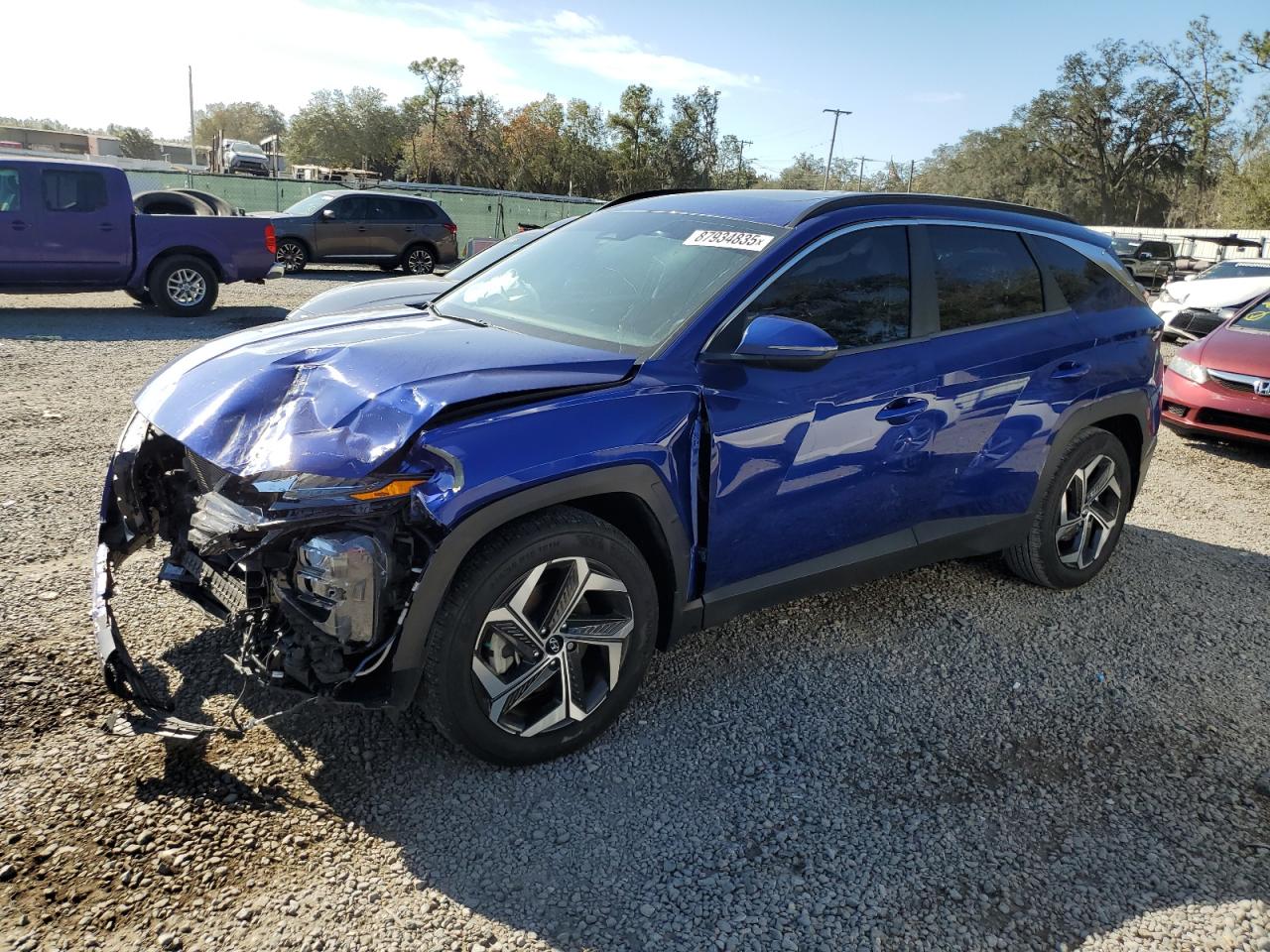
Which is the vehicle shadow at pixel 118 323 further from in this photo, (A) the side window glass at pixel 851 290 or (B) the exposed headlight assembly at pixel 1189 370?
(B) the exposed headlight assembly at pixel 1189 370

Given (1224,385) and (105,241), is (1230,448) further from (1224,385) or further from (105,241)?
(105,241)

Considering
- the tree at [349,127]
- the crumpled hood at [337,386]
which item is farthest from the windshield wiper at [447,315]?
the tree at [349,127]

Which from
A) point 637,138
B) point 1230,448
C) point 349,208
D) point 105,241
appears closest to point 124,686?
point 1230,448

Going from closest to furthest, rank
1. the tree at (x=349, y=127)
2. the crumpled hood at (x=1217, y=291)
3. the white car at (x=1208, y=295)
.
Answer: the white car at (x=1208, y=295), the crumpled hood at (x=1217, y=291), the tree at (x=349, y=127)

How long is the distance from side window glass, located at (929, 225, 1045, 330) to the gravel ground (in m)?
1.42

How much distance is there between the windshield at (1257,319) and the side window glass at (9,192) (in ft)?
43.7

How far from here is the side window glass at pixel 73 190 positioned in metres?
11.1

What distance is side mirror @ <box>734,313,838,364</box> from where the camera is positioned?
304 centimetres

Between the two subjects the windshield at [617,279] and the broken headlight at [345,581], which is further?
the windshield at [617,279]

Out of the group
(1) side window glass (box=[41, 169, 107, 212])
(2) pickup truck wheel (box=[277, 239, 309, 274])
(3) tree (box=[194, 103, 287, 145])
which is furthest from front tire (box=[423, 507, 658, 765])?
(3) tree (box=[194, 103, 287, 145])

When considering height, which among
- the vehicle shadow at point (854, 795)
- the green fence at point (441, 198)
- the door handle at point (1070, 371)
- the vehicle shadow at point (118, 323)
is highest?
the green fence at point (441, 198)

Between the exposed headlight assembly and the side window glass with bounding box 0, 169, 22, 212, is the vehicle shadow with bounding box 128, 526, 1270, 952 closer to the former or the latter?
the exposed headlight assembly

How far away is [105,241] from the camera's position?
1135 cm

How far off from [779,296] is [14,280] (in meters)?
11.4
